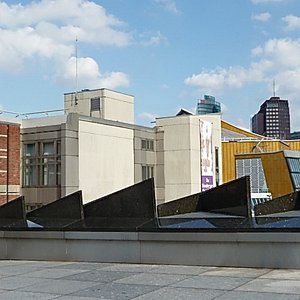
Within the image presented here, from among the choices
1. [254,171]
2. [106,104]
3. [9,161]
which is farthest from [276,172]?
[9,161]

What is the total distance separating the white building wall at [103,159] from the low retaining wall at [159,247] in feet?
101

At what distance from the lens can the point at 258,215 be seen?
1462 centimetres

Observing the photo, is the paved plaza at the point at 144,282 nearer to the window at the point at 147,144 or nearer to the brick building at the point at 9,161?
the brick building at the point at 9,161

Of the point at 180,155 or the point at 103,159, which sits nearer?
the point at 103,159

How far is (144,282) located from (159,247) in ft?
8.29

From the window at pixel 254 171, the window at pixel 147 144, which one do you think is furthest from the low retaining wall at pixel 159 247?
the window at pixel 254 171

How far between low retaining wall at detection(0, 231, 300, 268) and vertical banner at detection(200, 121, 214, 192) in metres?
42.1

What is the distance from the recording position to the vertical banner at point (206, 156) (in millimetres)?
56562

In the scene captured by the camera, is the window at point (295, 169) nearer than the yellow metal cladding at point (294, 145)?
Yes

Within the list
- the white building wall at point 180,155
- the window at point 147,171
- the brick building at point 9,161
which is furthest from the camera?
the white building wall at point 180,155

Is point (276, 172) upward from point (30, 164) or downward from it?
upward

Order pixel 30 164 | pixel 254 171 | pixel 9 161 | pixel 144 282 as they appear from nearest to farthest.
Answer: pixel 144 282
pixel 9 161
pixel 30 164
pixel 254 171

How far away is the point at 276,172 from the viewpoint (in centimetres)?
7531

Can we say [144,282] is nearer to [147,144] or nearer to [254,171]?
[147,144]
